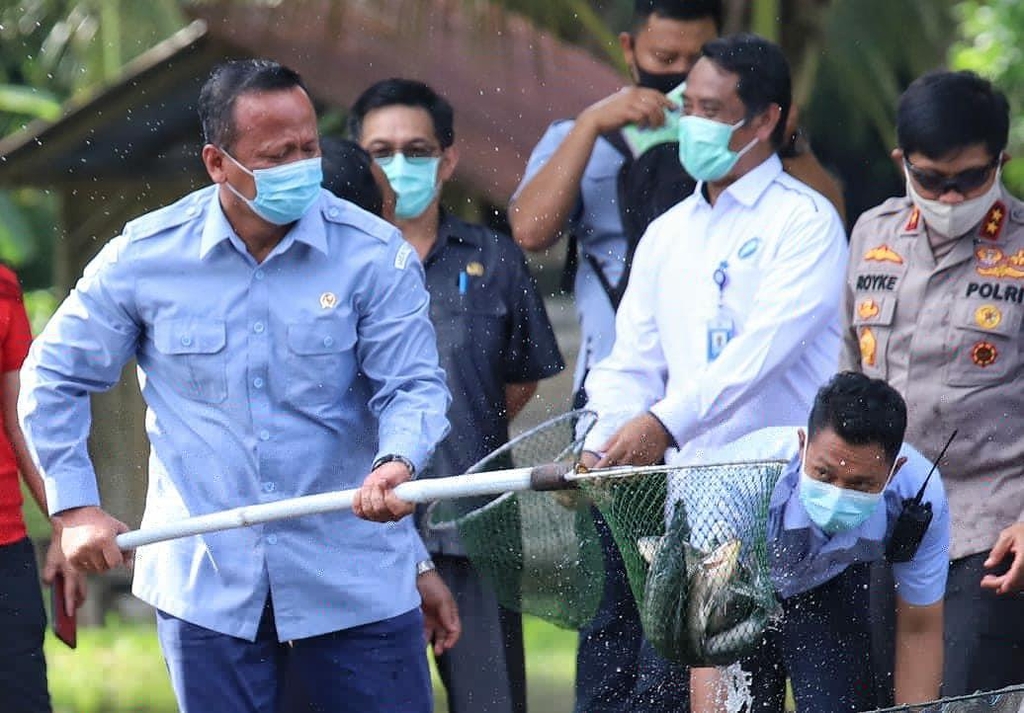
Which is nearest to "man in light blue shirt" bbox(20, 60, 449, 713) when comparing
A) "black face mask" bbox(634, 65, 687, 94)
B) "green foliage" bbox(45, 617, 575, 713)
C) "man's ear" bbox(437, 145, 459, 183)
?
"man's ear" bbox(437, 145, 459, 183)

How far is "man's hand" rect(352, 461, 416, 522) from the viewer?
4.73 metres

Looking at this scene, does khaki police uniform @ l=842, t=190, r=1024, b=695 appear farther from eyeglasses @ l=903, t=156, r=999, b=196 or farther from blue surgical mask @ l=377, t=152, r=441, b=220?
blue surgical mask @ l=377, t=152, r=441, b=220

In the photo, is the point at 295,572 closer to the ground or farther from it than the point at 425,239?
closer to the ground

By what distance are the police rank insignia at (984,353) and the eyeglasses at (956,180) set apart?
0.41 metres

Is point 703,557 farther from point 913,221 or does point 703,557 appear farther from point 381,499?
point 913,221

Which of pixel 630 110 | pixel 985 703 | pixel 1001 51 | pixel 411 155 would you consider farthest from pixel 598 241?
pixel 1001 51

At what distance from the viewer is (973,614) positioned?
588 centimetres

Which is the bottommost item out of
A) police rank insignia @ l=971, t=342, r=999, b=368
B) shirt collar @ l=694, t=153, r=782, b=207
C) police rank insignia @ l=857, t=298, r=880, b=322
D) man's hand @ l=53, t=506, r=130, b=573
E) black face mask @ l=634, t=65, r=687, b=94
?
man's hand @ l=53, t=506, r=130, b=573

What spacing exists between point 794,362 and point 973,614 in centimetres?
86

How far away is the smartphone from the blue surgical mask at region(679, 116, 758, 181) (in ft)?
6.93

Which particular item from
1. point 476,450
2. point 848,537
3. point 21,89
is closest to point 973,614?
point 848,537

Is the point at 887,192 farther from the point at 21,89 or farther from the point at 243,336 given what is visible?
the point at 243,336

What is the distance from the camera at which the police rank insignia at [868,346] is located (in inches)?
240

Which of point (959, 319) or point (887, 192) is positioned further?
point (887, 192)
